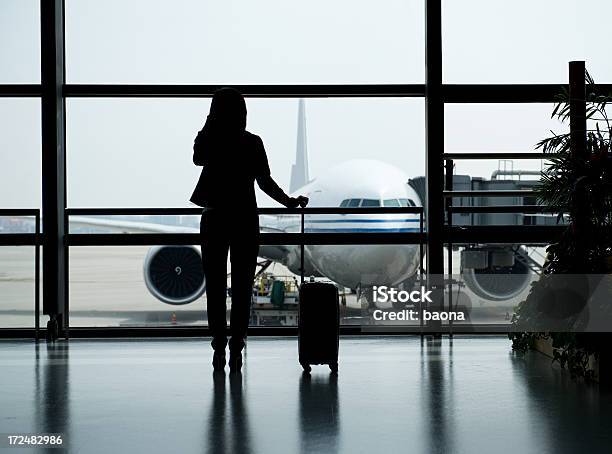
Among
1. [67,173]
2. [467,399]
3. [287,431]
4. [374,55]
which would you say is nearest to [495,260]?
[374,55]

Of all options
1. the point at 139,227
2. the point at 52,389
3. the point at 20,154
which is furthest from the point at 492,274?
the point at 52,389

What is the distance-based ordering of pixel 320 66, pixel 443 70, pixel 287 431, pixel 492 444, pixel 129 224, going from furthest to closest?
pixel 129 224, pixel 320 66, pixel 443 70, pixel 287 431, pixel 492 444

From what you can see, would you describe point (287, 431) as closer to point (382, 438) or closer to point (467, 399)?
point (382, 438)

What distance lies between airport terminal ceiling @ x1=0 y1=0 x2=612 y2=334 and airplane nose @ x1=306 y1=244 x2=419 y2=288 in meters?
0.67

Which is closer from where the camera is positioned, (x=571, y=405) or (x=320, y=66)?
(x=571, y=405)

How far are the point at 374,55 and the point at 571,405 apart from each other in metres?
3.96

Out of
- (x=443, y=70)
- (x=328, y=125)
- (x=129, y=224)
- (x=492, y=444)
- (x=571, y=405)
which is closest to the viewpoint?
(x=492, y=444)

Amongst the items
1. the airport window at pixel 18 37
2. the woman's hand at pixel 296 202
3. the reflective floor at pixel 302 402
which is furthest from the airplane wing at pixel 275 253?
the woman's hand at pixel 296 202

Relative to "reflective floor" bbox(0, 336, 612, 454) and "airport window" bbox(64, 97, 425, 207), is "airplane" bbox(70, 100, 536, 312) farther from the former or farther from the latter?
"reflective floor" bbox(0, 336, 612, 454)

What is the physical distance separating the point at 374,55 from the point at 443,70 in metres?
1.15

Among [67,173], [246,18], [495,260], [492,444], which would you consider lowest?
[492,444]

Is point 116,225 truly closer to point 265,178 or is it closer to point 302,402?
point 265,178

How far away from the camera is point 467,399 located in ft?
12.0

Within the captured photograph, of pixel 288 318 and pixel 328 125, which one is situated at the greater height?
pixel 328 125
